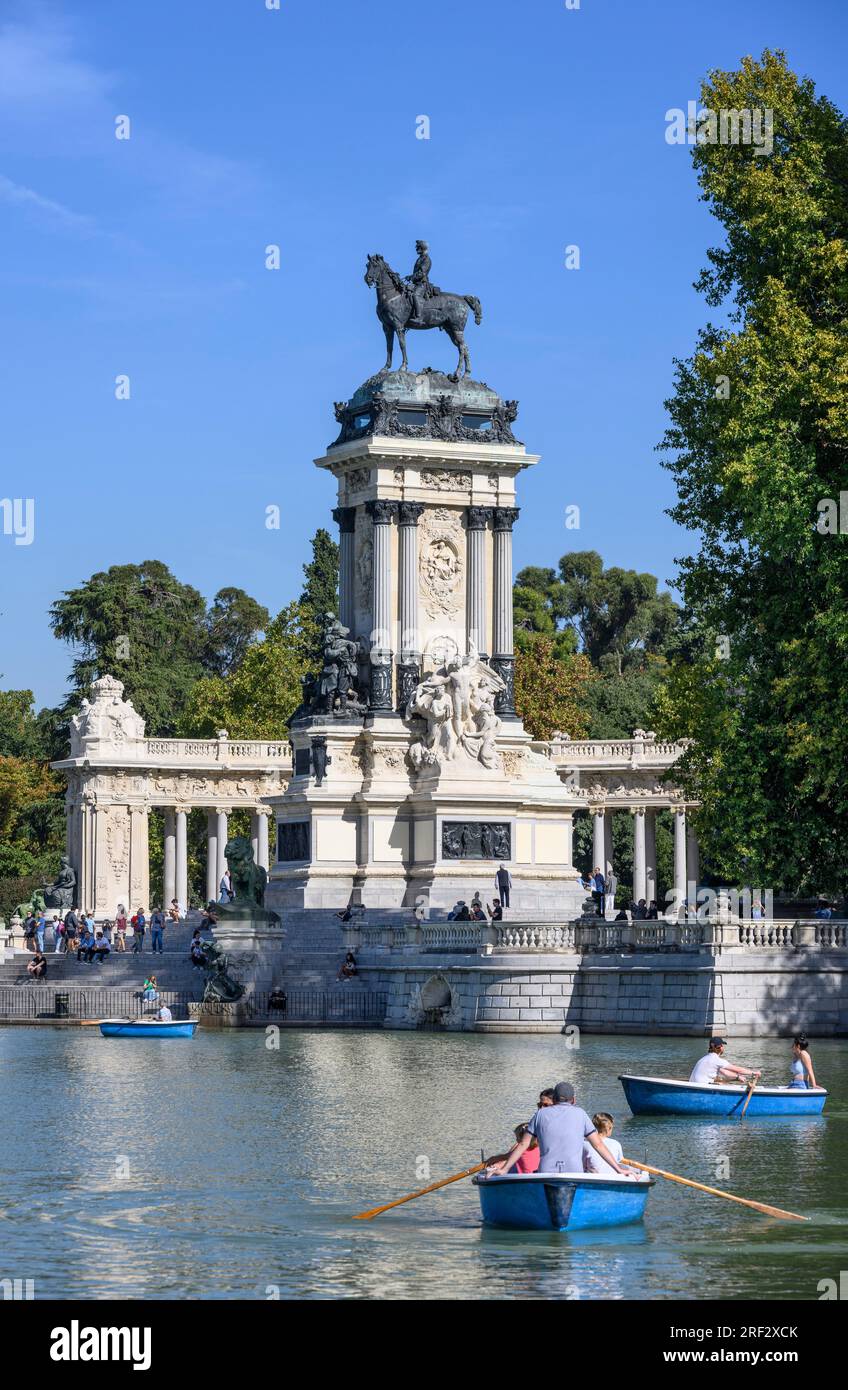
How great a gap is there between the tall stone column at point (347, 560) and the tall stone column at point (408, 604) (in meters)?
2.05

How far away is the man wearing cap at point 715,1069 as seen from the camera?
33.1 metres

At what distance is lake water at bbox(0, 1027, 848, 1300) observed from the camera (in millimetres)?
22438

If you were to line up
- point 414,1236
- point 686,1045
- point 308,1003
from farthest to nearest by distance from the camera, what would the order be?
1. point 308,1003
2. point 686,1045
3. point 414,1236

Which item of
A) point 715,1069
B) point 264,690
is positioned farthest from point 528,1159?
point 264,690

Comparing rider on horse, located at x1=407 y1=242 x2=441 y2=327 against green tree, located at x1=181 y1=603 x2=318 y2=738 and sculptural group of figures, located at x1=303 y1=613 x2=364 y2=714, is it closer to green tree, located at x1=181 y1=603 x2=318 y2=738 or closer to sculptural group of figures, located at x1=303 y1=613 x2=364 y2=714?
sculptural group of figures, located at x1=303 y1=613 x2=364 y2=714

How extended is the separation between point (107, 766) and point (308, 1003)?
38288 mm

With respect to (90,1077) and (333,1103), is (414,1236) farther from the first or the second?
(90,1077)

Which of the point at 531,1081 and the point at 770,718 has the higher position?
the point at 770,718

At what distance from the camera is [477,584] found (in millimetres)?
67312

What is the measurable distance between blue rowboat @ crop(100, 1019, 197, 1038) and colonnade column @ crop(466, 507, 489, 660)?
17.9 meters

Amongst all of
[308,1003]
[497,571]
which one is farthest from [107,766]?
[308,1003]

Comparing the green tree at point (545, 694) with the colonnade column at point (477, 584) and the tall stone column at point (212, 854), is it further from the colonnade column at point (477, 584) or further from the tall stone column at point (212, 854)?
the colonnade column at point (477, 584)
